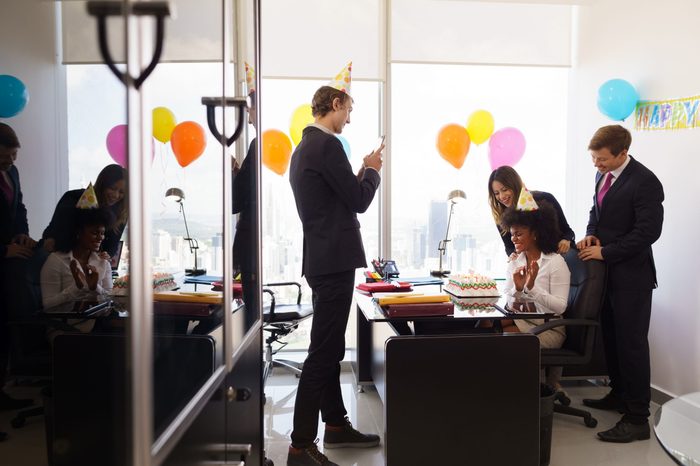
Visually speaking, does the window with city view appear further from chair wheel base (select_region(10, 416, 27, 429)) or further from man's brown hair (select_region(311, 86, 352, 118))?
chair wheel base (select_region(10, 416, 27, 429))

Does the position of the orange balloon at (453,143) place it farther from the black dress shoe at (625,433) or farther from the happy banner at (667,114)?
the black dress shoe at (625,433)

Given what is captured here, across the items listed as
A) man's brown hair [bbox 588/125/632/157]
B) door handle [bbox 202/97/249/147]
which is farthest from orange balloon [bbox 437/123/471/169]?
door handle [bbox 202/97/249/147]

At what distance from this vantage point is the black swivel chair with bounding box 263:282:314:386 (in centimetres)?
366

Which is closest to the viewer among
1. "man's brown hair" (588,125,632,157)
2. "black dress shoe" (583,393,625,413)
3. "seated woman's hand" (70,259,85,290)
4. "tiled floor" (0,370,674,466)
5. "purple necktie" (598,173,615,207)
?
"seated woman's hand" (70,259,85,290)

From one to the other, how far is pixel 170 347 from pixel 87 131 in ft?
1.58

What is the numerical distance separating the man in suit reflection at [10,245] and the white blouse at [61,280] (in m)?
0.03

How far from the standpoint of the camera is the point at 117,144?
0.65 m

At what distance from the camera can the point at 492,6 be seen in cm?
431

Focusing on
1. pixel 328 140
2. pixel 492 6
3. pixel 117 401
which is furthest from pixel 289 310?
pixel 117 401

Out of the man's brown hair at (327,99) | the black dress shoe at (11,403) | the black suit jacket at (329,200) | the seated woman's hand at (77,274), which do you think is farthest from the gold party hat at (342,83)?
the black dress shoe at (11,403)

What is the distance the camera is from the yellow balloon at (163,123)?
32.9 inches

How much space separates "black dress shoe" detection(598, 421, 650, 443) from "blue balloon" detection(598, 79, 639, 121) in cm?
193

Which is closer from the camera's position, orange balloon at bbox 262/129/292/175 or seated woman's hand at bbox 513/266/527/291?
seated woman's hand at bbox 513/266/527/291

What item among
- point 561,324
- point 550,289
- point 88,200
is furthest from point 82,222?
point 550,289
